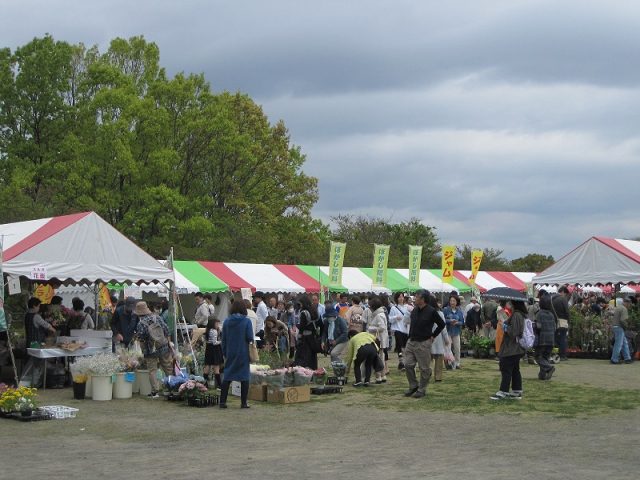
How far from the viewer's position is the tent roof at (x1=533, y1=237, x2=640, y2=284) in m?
20.0

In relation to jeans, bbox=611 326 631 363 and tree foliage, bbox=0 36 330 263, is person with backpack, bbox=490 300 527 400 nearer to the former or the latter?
jeans, bbox=611 326 631 363

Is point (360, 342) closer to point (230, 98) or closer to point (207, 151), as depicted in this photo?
point (207, 151)

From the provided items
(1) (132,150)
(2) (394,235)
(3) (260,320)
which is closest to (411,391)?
(3) (260,320)

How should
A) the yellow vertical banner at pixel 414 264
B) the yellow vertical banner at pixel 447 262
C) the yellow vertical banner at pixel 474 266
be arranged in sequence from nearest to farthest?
the yellow vertical banner at pixel 414 264
the yellow vertical banner at pixel 447 262
the yellow vertical banner at pixel 474 266

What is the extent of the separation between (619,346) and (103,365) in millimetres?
12540

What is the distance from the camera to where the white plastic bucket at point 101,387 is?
42.7 ft

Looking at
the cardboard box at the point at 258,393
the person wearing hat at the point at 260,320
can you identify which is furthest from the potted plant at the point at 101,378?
the person wearing hat at the point at 260,320

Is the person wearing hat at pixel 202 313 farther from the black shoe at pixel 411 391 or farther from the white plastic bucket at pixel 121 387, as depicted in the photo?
the black shoe at pixel 411 391

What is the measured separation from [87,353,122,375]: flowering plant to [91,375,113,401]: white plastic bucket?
0.28 feet

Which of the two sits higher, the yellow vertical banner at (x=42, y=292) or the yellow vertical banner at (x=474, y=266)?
the yellow vertical banner at (x=474, y=266)

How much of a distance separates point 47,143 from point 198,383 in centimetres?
2726

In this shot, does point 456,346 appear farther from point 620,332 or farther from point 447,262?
point 447,262

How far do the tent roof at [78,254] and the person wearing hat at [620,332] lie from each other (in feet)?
36.3

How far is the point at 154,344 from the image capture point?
13.2 metres
